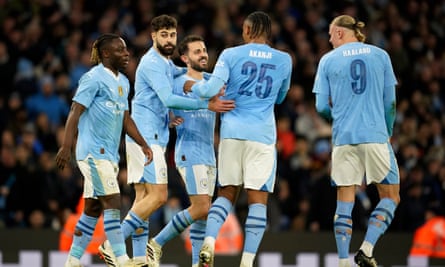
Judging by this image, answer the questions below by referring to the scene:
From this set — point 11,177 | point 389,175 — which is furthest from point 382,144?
point 11,177

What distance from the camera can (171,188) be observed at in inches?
658

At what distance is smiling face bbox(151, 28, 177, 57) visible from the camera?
11.2 metres

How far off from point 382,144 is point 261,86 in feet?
4.64

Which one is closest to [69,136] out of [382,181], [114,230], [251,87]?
[114,230]

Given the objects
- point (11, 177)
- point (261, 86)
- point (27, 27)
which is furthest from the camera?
point (27, 27)

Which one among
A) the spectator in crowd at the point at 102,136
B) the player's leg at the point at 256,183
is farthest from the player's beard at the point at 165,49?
the player's leg at the point at 256,183

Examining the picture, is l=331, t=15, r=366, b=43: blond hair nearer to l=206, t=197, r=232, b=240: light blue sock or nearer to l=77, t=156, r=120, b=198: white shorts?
l=206, t=197, r=232, b=240: light blue sock

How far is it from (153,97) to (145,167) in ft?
2.40

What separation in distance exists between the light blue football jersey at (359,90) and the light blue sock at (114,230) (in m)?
2.42

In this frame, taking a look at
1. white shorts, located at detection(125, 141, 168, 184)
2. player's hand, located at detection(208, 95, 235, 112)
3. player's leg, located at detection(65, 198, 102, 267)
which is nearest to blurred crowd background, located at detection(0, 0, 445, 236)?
white shorts, located at detection(125, 141, 168, 184)

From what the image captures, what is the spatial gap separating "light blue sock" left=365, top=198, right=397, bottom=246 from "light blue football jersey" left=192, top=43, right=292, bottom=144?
134 centimetres

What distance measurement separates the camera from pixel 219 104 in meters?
10.6

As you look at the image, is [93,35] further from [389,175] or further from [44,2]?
[389,175]

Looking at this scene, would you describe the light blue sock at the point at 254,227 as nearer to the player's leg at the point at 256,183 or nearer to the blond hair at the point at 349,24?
the player's leg at the point at 256,183
